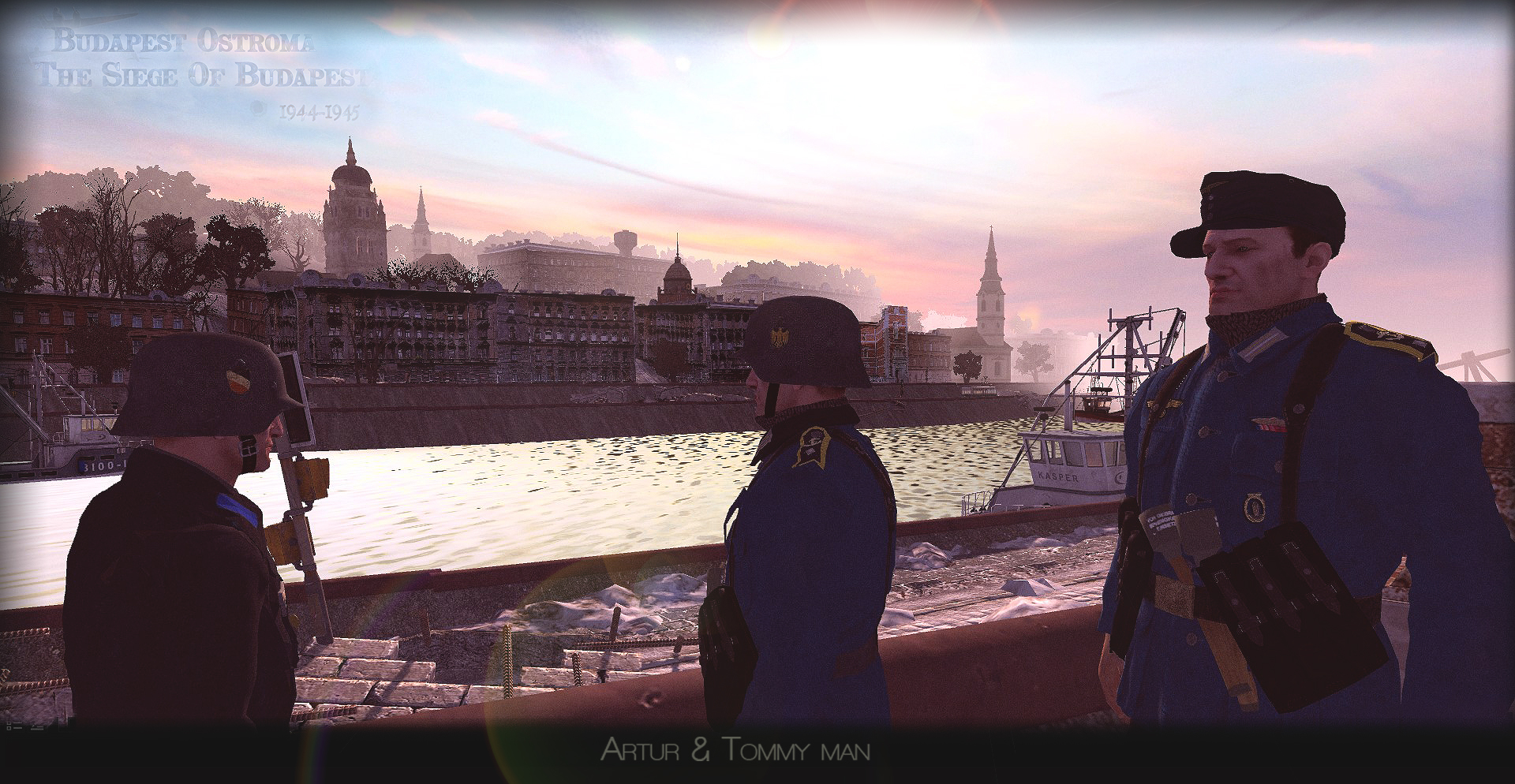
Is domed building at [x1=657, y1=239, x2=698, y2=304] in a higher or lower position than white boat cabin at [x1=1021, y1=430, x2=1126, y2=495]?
higher

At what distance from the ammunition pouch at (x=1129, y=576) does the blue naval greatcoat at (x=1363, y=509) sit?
0.06m

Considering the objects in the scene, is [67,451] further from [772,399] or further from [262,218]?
[262,218]

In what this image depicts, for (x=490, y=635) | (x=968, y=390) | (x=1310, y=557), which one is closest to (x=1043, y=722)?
(x=1310, y=557)

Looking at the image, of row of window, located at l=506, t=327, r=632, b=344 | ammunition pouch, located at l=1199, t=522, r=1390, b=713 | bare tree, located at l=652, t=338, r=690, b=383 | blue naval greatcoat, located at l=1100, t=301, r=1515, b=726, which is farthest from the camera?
bare tree, located at l=652, t=338, r=690, b=383

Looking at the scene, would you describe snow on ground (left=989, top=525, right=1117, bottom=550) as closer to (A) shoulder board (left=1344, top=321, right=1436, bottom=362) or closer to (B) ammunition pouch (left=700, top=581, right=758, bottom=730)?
(A) shoulder board (left=1344, top=321, right=1436, bottom=362)

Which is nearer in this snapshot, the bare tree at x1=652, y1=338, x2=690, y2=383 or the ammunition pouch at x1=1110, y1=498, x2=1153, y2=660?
the ammunition pouch at x1=1110, y1=498, x2=1153, y2=660

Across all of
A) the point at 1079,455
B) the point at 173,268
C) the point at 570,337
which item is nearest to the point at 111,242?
the point at 173,268

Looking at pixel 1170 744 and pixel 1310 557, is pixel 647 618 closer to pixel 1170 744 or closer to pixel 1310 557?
pixel 1170 744

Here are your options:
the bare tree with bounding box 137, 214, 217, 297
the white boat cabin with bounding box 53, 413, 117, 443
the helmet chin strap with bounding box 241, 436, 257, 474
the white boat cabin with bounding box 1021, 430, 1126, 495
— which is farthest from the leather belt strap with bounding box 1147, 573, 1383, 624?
the bare tree with bounding box 137, 214, 217, 297

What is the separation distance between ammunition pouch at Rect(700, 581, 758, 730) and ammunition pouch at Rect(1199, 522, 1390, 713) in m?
1.52

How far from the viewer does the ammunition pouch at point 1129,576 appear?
9.11 feet

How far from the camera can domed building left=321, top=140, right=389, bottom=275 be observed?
469 ft

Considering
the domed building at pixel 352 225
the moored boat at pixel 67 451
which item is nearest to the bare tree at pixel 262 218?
the domed building at pixel 352 225

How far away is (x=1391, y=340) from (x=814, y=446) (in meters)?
1.75
